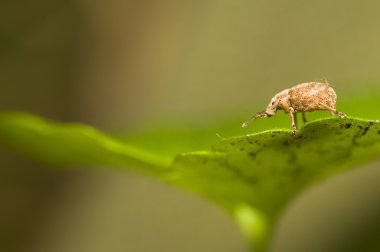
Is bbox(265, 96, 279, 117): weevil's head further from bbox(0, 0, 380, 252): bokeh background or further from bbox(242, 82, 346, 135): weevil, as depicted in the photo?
bbox(0, 0, 380, 252): bokeh background

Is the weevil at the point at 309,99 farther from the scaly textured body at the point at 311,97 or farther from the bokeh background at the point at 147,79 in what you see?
the bokeh background at the point at 147,79

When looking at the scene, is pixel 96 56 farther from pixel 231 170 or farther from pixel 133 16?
pixel 231 170

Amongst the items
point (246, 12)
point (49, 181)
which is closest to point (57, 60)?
point (49, 181)

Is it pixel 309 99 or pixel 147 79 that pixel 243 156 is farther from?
pixel 147 79

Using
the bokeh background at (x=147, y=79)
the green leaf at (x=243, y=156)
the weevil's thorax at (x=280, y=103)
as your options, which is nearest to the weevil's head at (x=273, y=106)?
the weevil's thorax at (x=280, y=103)

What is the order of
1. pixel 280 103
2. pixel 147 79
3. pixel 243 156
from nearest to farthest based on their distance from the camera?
pixel 243 156, pixel 280 103, pixel 147 79

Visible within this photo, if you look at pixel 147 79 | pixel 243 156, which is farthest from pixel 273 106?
pixel 147 79
